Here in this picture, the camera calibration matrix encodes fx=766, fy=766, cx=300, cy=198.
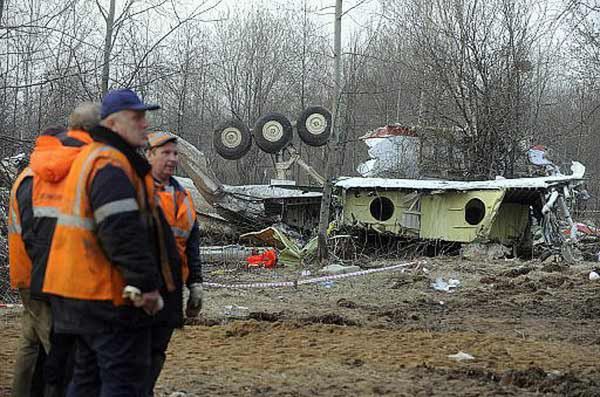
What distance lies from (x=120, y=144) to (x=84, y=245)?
50cm

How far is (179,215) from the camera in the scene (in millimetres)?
4426

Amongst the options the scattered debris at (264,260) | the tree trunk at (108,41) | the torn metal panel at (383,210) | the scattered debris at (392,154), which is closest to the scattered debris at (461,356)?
the tree trunk at (108,41)

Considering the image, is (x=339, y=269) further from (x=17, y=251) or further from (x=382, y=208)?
(x=17, y=251)

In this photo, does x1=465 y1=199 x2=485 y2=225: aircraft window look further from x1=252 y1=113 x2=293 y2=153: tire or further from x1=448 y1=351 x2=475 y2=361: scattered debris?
x1=448 y1=351 x2=475 y2=361: scattered debris

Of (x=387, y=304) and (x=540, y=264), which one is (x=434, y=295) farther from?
(x=540, y=264)

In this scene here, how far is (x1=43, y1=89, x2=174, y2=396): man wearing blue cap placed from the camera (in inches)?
133

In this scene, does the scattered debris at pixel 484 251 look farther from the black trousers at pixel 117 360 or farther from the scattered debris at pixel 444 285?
the black trousers at pixel 117 360

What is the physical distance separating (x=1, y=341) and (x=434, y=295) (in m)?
6.55

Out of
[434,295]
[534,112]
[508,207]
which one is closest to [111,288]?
[434,295]

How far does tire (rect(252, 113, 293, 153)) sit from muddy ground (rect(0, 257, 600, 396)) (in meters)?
8.25

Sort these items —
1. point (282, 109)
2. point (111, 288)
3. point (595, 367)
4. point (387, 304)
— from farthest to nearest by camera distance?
point (282, 109), point (387, 304), point (595, 367), point (111, 288)

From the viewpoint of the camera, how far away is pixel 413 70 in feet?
76.0

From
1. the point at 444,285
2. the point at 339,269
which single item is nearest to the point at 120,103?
the point at 444,285

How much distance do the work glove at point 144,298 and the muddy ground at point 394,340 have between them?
2.25m
